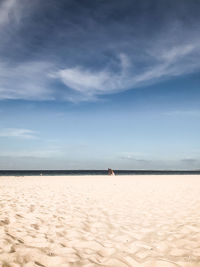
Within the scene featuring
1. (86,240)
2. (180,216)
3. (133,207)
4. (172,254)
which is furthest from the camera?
(133,207)

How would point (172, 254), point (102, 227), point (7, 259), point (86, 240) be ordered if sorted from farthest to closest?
point (102, 227) → point (86, 240) → point (172, 254) → point (7, 259)

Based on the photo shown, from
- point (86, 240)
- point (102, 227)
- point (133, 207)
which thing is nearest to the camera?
point (86, 240)

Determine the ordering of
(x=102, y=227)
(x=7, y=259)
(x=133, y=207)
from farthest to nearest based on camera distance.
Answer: (x=133, y=207) < (x=102, y=227) < (x=7, y=259)

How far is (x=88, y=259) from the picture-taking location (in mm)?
3379

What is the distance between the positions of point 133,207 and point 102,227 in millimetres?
2677

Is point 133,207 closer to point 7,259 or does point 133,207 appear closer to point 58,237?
point 58,237

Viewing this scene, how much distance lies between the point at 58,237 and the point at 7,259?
1.28 meters

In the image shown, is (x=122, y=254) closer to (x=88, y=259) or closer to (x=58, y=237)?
(x=88, y=259)

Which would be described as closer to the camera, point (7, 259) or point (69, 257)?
point (7, 259)

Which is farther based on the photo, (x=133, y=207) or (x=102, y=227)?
(x=133, y=207)

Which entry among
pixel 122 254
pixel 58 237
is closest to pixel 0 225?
pixel 58 237

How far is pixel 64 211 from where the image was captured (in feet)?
21.1

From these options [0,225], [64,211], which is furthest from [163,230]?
[0,225]

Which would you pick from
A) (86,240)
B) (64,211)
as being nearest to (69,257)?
(86,240)
